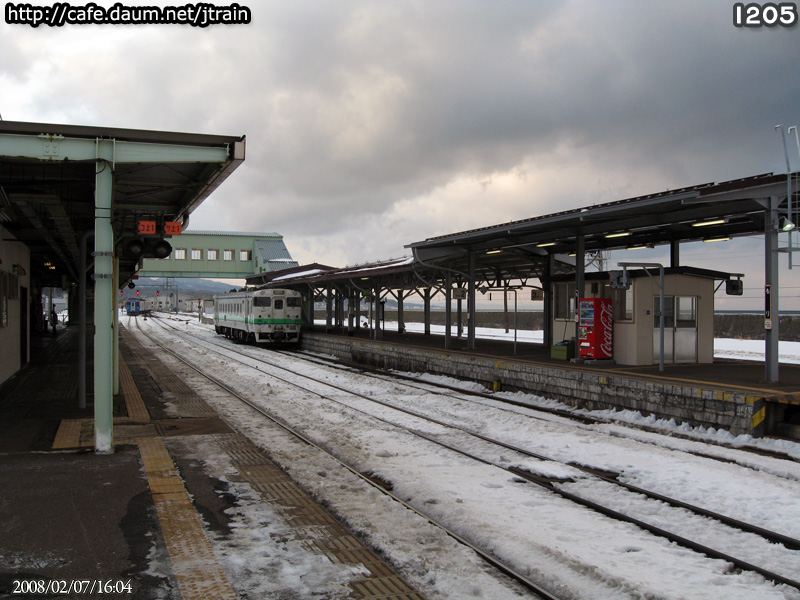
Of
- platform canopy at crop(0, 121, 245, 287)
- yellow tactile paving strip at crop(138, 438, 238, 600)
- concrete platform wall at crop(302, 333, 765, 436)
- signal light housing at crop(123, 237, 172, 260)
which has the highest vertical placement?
platform canopy at crop(0, 121, 245, 287)

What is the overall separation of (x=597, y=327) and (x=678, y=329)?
5.88 ft

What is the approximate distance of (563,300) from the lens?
15.7m

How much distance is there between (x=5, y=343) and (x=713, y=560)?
48.0 ft

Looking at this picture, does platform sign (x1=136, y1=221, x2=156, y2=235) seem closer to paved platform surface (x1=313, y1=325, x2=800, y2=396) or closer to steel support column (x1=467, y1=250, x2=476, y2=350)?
paved platform surface (x1=313, y1=325, x2=800, y2=396)

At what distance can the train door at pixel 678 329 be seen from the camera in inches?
520

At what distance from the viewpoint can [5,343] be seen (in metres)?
13.7

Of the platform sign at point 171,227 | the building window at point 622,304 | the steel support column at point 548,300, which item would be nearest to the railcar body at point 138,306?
the steel support column at point 548,300

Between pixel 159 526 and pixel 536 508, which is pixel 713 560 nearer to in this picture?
pixel 536 508

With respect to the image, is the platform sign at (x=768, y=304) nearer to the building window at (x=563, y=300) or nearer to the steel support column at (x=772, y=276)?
the steel support column at (x=772, y=276)

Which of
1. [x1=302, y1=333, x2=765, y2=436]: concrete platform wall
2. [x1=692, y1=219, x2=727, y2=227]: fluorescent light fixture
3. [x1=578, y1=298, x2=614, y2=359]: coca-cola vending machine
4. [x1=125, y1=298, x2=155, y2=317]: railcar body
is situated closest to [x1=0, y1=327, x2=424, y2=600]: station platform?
[x1=302, y1=333, x2=765, y2=436]: concrete platform wall

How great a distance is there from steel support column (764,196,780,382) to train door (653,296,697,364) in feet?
9.63

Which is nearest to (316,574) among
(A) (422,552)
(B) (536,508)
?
(A) (422,552)

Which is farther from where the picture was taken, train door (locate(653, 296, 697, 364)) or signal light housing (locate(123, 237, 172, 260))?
train door (locate(653, 296, 697, 364))

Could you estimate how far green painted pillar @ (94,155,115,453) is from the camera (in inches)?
294
